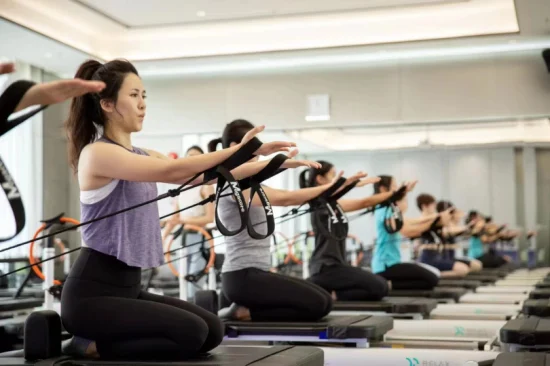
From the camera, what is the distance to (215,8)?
8453 millimetres

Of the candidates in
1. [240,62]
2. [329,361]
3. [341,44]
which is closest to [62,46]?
[240,62]

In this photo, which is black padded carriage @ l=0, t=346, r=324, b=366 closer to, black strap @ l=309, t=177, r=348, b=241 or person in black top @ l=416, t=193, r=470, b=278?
black strap @ l=309, t=177, r=348, b=241

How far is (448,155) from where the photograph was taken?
10492 millimetres

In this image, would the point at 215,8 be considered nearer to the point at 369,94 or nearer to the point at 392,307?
the point at 369,94

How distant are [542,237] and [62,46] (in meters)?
6.21

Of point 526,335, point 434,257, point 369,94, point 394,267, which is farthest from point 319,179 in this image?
point 434,257

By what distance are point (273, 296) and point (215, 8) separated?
472 centimetres

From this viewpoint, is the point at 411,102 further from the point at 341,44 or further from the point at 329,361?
the point at 329,361

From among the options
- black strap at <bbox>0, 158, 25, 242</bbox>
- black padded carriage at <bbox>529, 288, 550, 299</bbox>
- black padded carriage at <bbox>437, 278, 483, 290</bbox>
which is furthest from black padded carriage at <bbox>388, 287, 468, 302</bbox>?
black strap at <bbox>0, 158, 25, 242</bbox>

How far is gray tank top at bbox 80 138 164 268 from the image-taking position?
9.04 ft

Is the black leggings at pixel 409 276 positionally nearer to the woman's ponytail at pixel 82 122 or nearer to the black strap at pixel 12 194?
the woman's ponytail at pixel 82 122

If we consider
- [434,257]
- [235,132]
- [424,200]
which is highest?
[235,132]

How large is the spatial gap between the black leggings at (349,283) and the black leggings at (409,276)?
1218mm

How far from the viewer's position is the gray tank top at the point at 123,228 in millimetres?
2756
